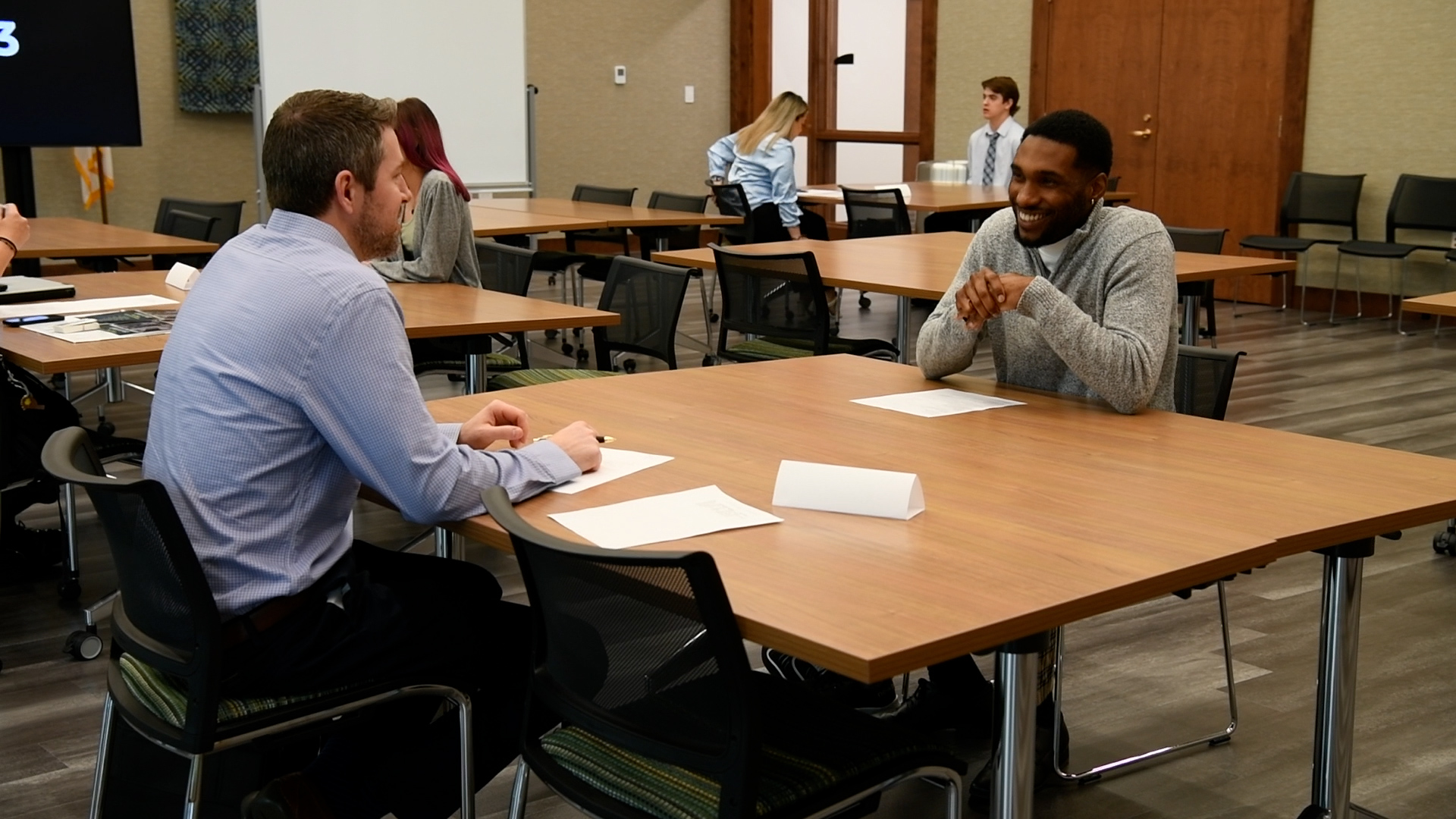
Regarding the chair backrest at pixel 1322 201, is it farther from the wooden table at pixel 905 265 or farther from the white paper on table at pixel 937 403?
the white paper on table at pixel 937 403

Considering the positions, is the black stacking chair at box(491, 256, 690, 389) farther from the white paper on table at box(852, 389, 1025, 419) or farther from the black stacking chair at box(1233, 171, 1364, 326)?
the black stacking chair at box(1233, 171, 1364, 326)

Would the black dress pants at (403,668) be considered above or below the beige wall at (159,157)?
below

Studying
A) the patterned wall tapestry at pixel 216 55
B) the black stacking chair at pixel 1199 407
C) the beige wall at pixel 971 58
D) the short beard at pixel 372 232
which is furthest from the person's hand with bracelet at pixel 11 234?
the beige wall at pixel 971 58

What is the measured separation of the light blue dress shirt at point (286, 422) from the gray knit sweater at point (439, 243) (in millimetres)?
2469

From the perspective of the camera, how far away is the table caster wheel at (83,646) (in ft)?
10.8

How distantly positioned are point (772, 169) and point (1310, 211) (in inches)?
135

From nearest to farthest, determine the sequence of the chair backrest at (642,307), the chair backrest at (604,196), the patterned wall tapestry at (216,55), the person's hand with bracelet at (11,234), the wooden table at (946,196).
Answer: the person's hand with bracelet at (11,234) → the chair backrest at (642,307) → the wooden table at (946,196) → the chair backrest at (604,196) → the patterned wall tapestry at (216,55)

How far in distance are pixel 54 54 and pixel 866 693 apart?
7364 mm

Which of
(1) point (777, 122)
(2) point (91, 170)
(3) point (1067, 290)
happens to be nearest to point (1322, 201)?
(1) point (777, 122)

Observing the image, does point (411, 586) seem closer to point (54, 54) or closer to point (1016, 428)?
point (1016, 428)

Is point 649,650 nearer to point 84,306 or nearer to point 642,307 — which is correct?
point 642,307

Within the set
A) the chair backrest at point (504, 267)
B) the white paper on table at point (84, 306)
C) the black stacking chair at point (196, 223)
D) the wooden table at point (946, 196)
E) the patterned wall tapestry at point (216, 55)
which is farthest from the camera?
the patterned wall tapestry at point (216, 55)

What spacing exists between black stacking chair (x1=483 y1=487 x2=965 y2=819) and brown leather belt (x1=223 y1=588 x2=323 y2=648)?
381mm

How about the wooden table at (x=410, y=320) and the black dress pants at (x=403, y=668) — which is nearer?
the black dress pants at (x=403, y=668)
